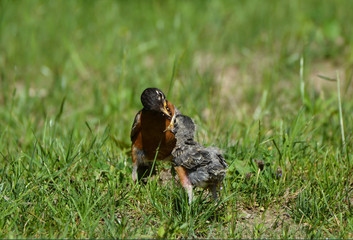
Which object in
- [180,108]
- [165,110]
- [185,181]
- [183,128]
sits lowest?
[185,181]

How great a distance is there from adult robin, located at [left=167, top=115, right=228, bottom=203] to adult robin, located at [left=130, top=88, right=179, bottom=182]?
0.08 meters

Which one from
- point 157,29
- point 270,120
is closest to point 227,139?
point 270,120

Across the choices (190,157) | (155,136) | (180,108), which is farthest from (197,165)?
Result: (180,108)

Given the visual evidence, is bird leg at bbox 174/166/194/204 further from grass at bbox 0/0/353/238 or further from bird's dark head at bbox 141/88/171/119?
bird's dark head at bbox 141/88/171/119

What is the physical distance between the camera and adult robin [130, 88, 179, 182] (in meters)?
3.70

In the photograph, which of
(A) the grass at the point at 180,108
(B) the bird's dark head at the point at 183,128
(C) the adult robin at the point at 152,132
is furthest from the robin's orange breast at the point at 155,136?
(A) the grass at the point at 180,108

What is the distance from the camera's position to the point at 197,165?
379 centimetres

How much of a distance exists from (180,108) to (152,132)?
1460 millimetres

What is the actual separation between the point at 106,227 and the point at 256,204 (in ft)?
4.22

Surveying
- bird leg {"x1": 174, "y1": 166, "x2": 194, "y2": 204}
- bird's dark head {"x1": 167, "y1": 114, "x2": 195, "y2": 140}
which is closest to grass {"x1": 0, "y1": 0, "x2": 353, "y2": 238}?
bird leg {"x1": 174, "y1": 166, "x2": 194, "y2": 204}

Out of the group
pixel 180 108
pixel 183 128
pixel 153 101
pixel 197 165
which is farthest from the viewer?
pixel 180 108

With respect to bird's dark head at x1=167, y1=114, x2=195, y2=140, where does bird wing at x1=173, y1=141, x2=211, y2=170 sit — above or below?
below

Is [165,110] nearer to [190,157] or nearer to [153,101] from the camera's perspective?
[153,101]

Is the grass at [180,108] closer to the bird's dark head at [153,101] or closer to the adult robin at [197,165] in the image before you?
the adult robin at [197,165]
